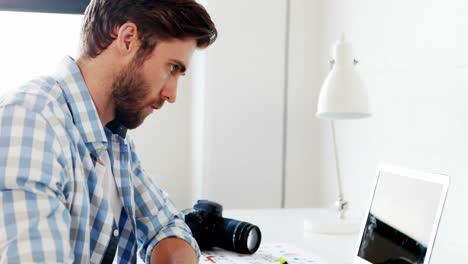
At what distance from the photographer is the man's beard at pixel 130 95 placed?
1030 mm

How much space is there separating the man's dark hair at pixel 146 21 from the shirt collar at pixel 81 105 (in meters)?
0.07

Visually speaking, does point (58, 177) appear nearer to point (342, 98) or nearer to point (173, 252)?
point (173, 252)

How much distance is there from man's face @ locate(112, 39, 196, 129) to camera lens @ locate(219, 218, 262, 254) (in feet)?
1.40

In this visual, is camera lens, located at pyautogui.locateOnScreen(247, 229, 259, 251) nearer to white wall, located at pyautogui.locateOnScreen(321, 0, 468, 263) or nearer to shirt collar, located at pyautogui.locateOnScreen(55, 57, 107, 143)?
white wall, located at pyautogui.locateOnScreen(321, 0, 468, 263)

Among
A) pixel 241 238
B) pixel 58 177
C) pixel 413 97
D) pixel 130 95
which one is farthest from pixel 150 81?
pixel 413 97

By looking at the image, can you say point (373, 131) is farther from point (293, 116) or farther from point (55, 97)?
point (55, 97)

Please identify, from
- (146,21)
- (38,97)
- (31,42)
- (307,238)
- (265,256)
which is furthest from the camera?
(31,42)

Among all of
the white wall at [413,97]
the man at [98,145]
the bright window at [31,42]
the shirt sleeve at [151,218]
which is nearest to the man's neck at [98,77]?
the man at [98,145]

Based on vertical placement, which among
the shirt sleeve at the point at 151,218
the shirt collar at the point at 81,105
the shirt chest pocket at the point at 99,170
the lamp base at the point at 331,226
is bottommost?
the lamp base at the point at 331,226

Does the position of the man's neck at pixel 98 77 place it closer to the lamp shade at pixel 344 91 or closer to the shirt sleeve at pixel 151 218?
the shirt sleeve at pixel 151 218

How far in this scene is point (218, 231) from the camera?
1.43m

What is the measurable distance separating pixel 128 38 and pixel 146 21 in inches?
1.7

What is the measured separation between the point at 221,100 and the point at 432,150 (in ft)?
2.92

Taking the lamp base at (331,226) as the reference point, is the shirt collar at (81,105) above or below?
above
